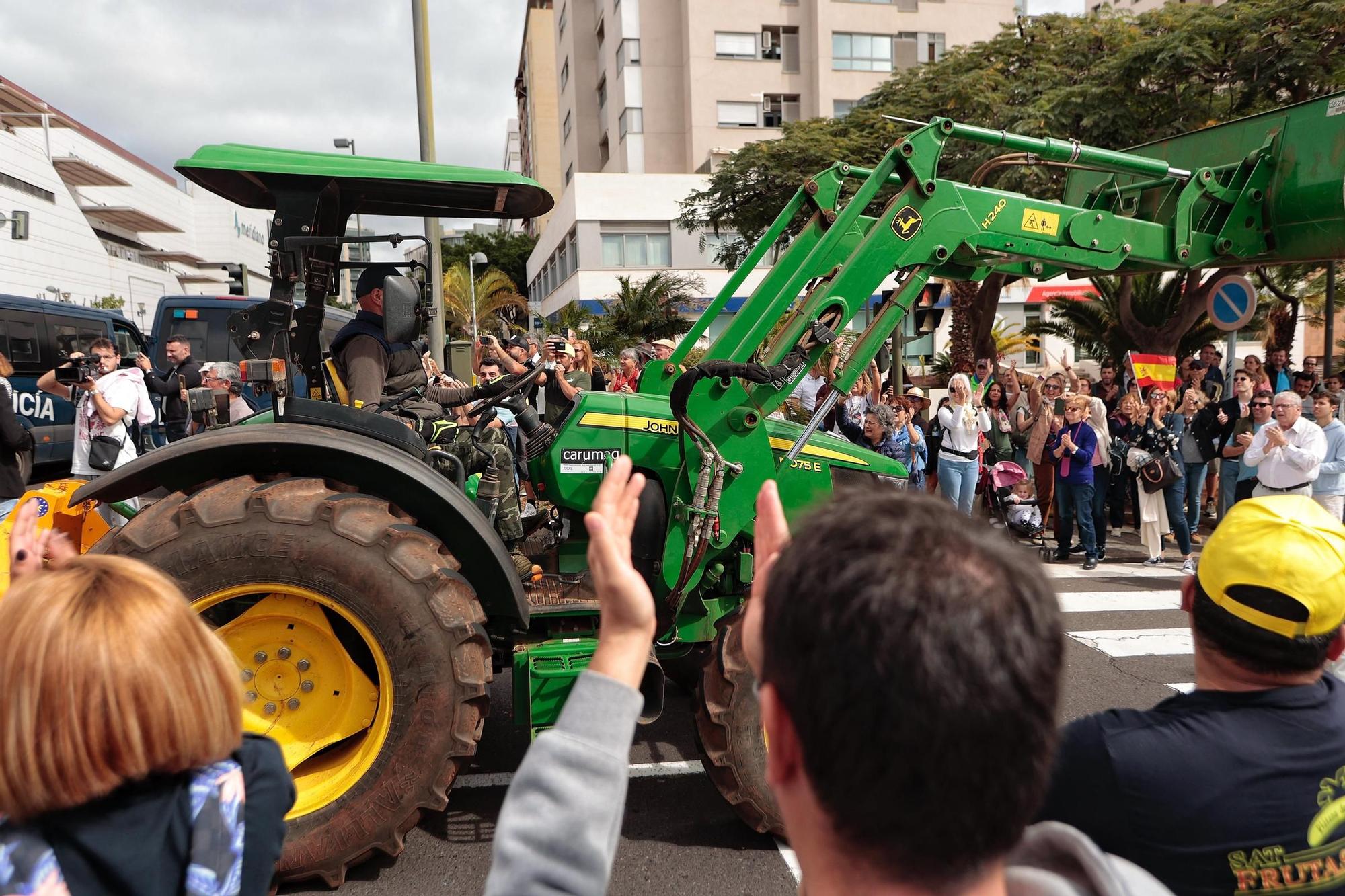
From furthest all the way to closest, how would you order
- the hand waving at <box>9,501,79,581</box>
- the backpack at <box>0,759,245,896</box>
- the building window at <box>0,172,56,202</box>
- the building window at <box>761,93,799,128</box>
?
the building window at <box>761,93,799,128</box>
the building window at <box>0,172,56,202</box>
the hand waving at <box>9,501,79,581</box>
the backpack at <box>0,759,245,896</box>

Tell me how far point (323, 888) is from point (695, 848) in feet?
4.68

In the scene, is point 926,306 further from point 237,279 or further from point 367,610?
point 237,279

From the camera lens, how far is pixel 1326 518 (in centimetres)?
154

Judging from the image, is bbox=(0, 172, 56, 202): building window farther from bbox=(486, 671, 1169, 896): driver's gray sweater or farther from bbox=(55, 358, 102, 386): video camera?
bbox=(486, 671, 1169, 896): driver's gray sweater

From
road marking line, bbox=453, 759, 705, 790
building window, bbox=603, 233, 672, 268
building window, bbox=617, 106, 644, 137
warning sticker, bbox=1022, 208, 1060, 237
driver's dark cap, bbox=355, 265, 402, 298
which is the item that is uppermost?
building window, bbox=617, 106, 644, 137

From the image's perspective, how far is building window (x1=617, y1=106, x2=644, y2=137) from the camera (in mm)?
38562

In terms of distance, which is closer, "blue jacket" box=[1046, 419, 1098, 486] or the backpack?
the backpack

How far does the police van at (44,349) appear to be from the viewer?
12656 millimetres

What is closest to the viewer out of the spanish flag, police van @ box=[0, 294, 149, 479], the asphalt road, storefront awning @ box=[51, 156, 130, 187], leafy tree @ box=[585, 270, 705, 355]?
the asphalt road

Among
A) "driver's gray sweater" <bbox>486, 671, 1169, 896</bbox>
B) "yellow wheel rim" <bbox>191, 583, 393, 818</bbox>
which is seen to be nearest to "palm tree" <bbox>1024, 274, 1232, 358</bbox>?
"yellow wheel rim" <bbox>191, 583, 393, 818</bbox>

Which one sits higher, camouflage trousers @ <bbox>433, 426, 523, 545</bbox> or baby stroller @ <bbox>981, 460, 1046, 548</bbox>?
camouflage trousers @ <bbox>433, 426, 523, 545</bbox>

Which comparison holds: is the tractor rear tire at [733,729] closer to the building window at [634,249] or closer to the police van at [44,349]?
the police van at [44,349]

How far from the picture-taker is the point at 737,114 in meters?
37.3

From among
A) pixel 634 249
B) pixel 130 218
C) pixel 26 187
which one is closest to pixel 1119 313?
pixel 634 249
